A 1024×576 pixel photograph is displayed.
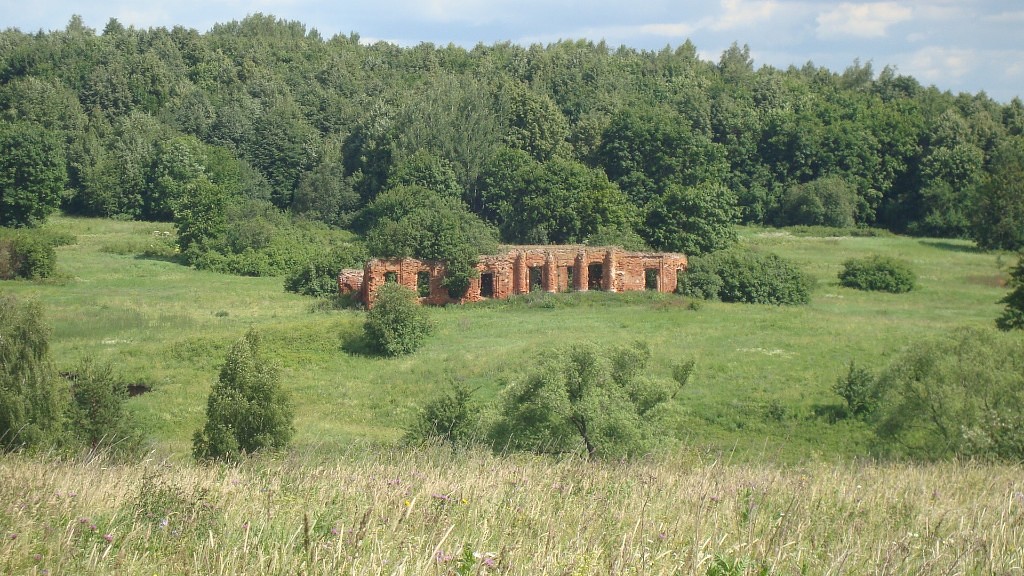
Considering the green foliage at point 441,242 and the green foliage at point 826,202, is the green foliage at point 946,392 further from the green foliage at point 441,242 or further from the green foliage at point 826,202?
the green foliage at point 826,202

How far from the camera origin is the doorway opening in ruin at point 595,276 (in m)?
41.9

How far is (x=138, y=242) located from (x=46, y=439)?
4003 cm

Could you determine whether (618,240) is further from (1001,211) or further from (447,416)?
(1001,211)

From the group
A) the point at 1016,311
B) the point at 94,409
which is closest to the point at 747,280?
the point at 1016,311

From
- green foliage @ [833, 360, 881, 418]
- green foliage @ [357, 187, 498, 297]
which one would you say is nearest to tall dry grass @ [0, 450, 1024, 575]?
green foliage @ [833, 360, 881, 418]

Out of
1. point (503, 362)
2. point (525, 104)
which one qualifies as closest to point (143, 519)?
point (503, 362)

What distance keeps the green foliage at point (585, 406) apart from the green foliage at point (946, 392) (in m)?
4.84

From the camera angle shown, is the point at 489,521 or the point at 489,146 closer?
the point at 489,521

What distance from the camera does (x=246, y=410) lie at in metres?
16.0

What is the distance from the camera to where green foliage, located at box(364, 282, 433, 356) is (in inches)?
1115

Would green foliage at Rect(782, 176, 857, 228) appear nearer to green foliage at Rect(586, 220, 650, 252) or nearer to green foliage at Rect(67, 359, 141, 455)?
green foliage at Rect(586, 220, 650, 252)

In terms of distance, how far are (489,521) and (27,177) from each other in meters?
58.0

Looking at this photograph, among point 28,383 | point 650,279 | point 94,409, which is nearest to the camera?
point 28,383

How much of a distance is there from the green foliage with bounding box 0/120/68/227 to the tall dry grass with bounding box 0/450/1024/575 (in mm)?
53750
